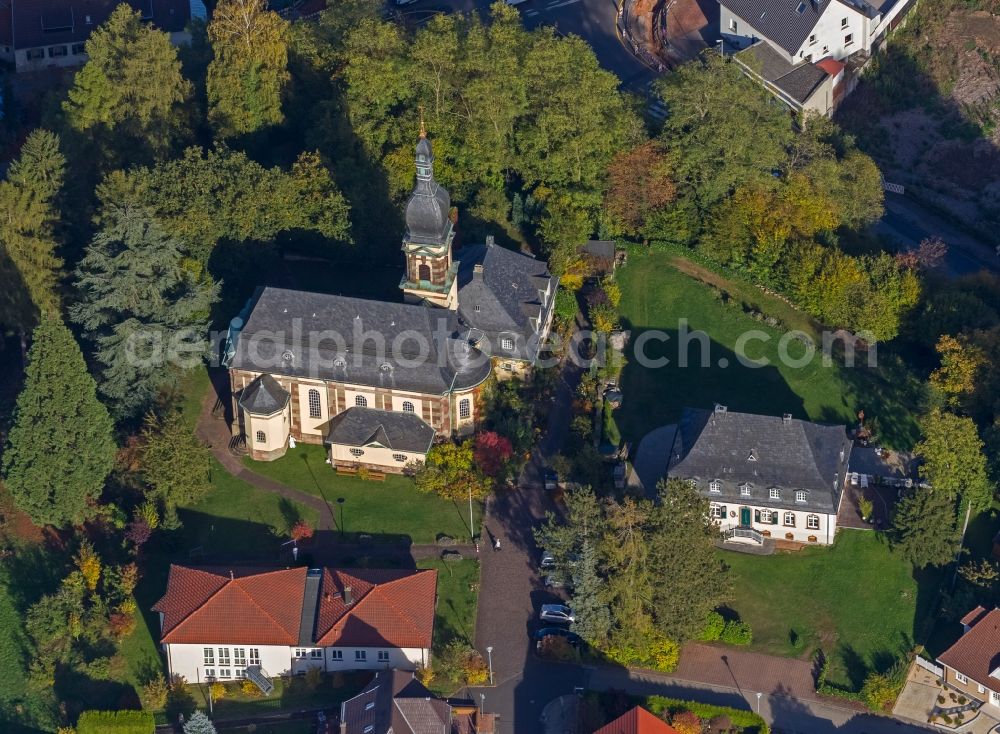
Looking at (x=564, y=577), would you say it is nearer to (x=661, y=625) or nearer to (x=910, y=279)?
(x=661, y=625)

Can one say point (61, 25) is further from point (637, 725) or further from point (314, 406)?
point (637, 725)

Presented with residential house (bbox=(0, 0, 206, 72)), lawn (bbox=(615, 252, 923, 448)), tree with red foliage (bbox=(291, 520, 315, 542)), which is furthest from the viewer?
residential house (bbox=(0, 0, 206, 72))

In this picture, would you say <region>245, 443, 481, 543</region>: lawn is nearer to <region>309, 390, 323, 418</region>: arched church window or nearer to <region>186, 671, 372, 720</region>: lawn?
<region>309, 390, 323, 418</region>: arched church window

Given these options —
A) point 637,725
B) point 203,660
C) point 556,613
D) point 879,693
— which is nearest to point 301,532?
point 203,660

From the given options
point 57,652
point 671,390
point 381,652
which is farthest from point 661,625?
point 57,652

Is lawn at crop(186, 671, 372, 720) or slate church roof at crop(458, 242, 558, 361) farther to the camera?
slate church roof at crop(458, 242, 558, 361)

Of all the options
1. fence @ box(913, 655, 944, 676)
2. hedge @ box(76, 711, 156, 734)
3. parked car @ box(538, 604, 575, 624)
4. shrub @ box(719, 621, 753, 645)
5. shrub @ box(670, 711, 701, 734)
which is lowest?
hedge @ box(76, 711, 156, 734)

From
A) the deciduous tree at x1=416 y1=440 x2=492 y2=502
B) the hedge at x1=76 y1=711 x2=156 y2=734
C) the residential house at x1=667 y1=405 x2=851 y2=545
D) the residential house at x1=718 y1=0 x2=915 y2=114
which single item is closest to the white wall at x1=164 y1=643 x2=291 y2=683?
the hedge at x1=76 y1=711 x2=156 y2=734
